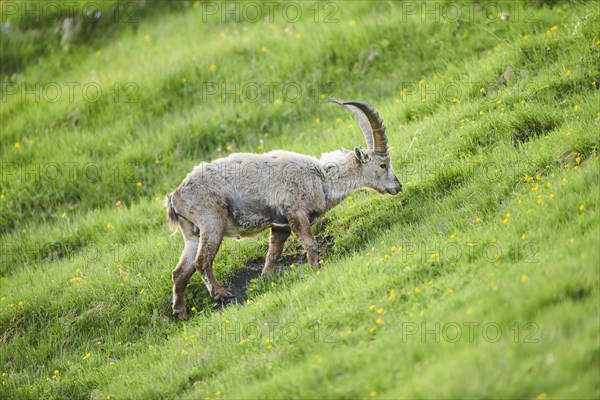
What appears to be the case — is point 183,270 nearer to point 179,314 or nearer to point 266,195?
point 179,314

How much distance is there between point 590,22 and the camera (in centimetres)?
1352

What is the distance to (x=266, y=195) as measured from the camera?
11227mm

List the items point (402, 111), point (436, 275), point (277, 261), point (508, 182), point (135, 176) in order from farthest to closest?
point (135, 176) < point (402, 111) < point (277, 261) < point (508, 182) < point (436, 275)

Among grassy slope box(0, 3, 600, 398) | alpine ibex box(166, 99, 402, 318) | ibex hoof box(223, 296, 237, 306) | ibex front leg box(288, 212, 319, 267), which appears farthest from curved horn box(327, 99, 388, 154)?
ibex hoof box(223, 296, 237, 306)

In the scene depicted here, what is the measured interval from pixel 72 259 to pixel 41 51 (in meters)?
9.35

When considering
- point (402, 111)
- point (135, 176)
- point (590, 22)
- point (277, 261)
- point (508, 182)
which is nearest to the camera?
point (508, 182)

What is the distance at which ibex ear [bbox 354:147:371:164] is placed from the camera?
38.7ft

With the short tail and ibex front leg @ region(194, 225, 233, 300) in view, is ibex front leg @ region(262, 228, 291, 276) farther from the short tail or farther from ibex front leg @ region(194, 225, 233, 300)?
the short tail

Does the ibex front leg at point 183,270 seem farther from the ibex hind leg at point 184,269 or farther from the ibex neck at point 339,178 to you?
the ibex neck at point 339,178

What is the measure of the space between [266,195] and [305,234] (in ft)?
2.75

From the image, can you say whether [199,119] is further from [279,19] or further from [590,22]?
[590,22]

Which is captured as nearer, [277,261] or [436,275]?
[436,275]

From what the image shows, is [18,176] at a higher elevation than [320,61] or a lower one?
lower

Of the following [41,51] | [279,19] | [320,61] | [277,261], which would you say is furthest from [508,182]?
[41,51]
